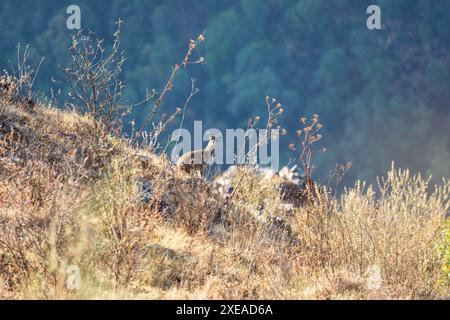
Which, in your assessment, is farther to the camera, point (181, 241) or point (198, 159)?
point (198, 159)

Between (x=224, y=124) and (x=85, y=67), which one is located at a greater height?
(x=224, y=124)

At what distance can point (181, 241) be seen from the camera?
7.32 m

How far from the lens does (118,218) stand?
655 cm

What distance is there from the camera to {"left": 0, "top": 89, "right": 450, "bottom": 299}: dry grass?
6023mm

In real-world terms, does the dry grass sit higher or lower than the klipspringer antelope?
lower

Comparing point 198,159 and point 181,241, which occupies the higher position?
point 198,159

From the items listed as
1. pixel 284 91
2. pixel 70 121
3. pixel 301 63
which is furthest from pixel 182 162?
pixel 301 63

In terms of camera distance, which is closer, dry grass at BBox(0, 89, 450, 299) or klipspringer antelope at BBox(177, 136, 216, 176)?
dry grass at BBox(0, 89, 450, 299)

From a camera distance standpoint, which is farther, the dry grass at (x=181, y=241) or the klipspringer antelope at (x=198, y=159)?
the klipspringer antelope at (x=198, y=159)

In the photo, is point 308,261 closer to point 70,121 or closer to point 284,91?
point 70,121

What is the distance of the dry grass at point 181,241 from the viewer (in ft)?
19.8

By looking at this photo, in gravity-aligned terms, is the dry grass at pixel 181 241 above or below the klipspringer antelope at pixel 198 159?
below
